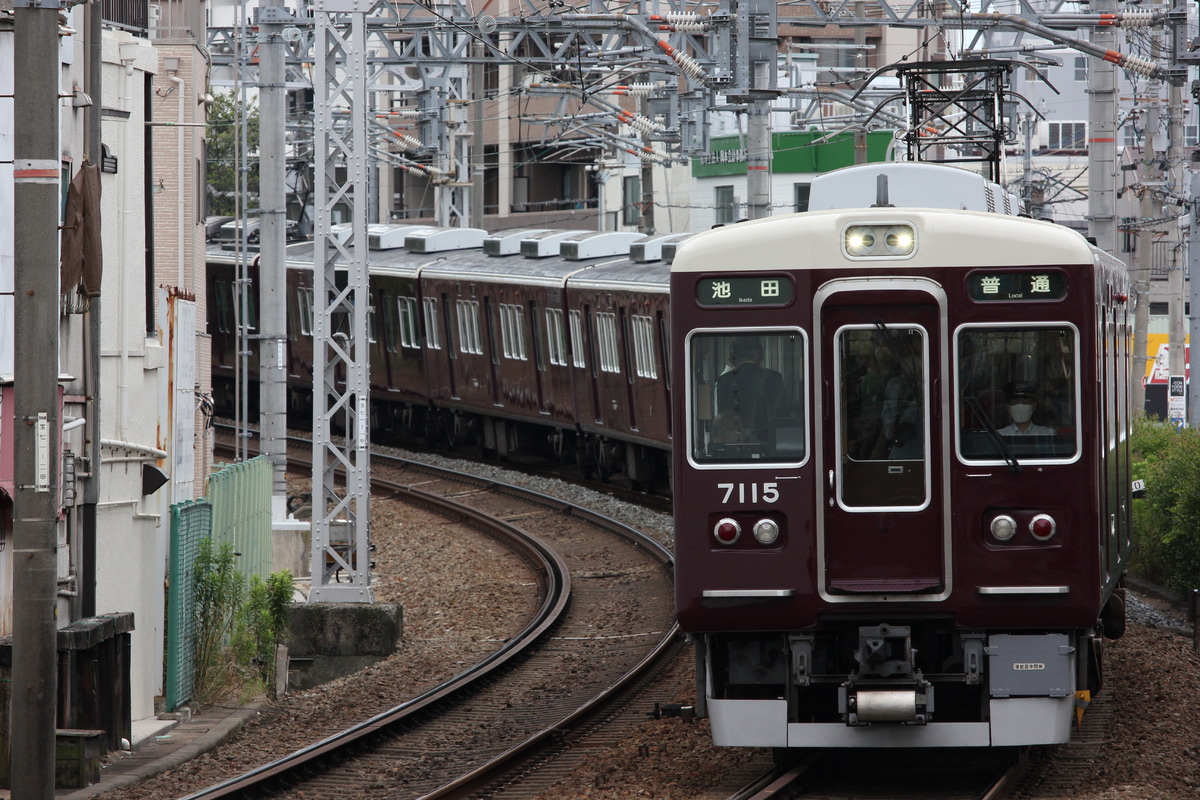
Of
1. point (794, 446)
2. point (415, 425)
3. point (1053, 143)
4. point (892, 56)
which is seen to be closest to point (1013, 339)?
point (794, 446)

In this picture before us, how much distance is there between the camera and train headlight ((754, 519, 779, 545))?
7.83m

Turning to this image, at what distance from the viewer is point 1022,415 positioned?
7801mm

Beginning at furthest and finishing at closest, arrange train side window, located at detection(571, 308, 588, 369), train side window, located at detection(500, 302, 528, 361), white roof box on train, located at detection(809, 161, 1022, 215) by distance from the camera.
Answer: train side window, located at detection(500, 302, 528, 361)
train side window, located at detection(571, 308, 588, 369)
white roof box on train, located at detection(809, 161, 1022, 215)

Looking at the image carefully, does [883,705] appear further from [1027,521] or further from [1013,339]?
[1013,339]

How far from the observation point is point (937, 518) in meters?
7.78

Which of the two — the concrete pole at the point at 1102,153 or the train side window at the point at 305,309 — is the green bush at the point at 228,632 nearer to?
the concrete pole at the point at 1102,153

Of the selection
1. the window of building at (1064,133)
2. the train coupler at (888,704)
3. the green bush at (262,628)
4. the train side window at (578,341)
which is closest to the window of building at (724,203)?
the window of building at (1064,133)

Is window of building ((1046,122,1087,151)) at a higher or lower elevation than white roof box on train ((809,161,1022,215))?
higher

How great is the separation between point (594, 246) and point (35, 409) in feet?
55.0

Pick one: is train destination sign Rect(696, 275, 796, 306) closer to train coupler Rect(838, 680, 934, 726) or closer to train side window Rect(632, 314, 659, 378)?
train coupler Rect(838, 680, 934, 726)

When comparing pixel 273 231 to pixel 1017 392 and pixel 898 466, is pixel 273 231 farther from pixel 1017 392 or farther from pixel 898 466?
pixel 1017 392

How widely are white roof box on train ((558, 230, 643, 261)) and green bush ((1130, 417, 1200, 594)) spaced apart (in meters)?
8.75

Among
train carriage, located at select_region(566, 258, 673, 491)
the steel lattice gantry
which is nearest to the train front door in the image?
the steel lattice gantry

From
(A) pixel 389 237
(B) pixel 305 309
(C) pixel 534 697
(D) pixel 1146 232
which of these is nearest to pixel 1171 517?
(C) pixel 534 697
